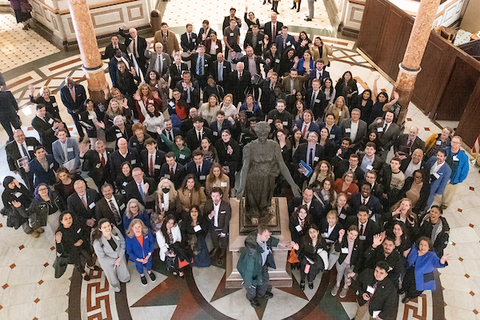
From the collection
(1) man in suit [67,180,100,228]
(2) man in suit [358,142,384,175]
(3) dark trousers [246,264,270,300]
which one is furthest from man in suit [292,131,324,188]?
(1) man in suit [67,180,100,228]

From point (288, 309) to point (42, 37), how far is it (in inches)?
492

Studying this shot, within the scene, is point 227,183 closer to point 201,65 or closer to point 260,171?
point 260,171

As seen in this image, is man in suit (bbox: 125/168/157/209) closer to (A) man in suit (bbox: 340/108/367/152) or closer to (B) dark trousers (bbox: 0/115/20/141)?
(A) man in suit (bbox: 340/108/367/152)

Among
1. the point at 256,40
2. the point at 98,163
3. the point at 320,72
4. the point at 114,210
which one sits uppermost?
the point at 256,40

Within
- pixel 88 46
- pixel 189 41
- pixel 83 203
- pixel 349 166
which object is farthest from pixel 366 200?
pixel 88 46

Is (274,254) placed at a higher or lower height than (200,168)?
lower

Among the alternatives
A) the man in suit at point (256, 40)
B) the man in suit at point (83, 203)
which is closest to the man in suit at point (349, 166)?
the man in suit at point (83, 203)

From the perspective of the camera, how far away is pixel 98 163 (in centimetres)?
716

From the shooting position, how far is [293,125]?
26.0 feet

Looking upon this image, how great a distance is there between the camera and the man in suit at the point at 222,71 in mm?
9320

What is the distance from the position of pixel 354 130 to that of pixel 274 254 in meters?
3.17

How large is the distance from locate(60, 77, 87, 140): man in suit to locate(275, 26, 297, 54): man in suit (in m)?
5.06

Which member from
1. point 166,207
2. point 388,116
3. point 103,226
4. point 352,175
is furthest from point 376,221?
point 103,226

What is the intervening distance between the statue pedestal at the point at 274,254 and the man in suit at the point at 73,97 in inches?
179
